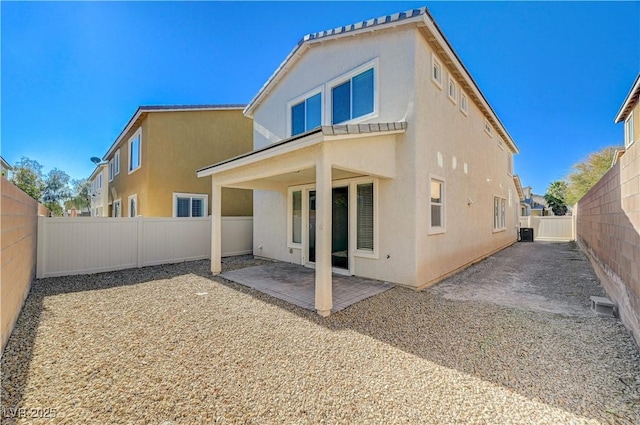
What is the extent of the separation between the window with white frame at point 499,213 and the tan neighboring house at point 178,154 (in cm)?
1394

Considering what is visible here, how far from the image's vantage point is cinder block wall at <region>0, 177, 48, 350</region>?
3.85 meters

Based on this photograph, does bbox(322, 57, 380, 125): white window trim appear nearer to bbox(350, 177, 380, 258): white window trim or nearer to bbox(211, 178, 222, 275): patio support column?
bbox(350, 177, 380, 258): white window trim

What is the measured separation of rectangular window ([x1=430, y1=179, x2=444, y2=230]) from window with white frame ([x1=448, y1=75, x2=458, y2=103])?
3.31 metres

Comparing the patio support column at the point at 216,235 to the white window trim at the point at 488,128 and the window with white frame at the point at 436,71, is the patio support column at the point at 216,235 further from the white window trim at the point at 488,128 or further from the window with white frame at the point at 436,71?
the white window trim at the point at 488,128

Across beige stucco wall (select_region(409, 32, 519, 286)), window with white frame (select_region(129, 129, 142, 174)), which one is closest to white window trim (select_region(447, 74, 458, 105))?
beige stucco wall (select_region(409, 32, 519, 286))

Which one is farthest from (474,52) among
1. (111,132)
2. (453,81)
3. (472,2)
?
(111,132)

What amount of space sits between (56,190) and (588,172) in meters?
64.6

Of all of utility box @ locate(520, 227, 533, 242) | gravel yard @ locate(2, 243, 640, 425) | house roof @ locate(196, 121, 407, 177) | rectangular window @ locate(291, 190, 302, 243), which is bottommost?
gravel yard @ locate(2, 243, 640, 425)

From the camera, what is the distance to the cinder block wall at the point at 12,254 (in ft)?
12.6

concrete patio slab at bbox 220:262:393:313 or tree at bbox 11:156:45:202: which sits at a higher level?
tree at bbox 11:156:45:202

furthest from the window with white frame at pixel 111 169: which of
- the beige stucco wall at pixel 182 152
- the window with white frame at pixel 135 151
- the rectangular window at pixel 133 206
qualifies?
the rectangular window at pixel 133 206

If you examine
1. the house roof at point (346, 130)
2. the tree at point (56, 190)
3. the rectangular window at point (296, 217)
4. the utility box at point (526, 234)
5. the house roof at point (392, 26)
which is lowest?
the utility box at point (526, 234)

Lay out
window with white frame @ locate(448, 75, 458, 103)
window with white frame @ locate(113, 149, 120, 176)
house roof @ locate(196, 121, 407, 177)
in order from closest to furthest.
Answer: house roof @ locate(196, 121, 407, 177), window with white frame @ locate(448, 75, 458, 103), window with white frame @ locate(113, 149, 120, 176)

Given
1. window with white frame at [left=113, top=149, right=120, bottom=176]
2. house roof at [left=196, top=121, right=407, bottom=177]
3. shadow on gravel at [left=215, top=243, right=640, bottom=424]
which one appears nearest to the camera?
shadow on gravel at [left=215, top=243, right=640, bottom=424]
